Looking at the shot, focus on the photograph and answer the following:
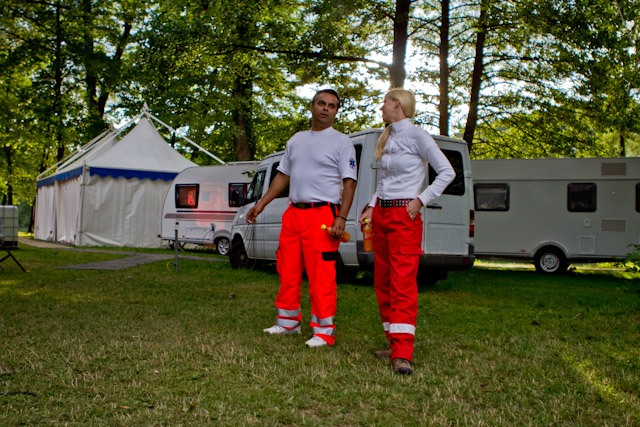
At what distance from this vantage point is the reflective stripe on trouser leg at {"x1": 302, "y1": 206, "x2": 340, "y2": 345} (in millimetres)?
4527

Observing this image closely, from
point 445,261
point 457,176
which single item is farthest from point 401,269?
point 457,176

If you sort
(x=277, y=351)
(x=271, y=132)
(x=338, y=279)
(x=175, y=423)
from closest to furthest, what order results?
1. (x=175, y=423)
2. (x=277, y=351)
3. (x=338, y=279)
4. (x=271, y=132)

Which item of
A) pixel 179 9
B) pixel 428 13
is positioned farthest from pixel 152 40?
pixel 428 13

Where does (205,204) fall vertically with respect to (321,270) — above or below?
above

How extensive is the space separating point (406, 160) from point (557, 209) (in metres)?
11.7

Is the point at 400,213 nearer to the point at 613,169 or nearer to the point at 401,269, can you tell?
the point at 401,269

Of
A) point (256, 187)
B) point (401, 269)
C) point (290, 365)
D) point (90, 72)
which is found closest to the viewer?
point (290, 365)

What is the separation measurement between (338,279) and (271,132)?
14376mm

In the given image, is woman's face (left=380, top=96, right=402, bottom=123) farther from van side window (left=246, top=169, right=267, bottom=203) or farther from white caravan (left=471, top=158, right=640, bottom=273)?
white caravan (left=471, top=158, right=640, bottom=273)

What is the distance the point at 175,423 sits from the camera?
9.05 ft

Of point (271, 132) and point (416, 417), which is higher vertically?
point (271, 132)

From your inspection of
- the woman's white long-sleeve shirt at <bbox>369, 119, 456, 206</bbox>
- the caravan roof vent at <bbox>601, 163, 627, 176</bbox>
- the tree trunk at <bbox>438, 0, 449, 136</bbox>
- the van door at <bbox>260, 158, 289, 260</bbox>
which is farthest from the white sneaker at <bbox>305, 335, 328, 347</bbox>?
the caravan roof vent at <bbox>601, 163, 627, 176</bbox>

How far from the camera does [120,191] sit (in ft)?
62.0

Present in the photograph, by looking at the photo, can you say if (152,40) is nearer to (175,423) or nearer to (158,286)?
(158,286)
